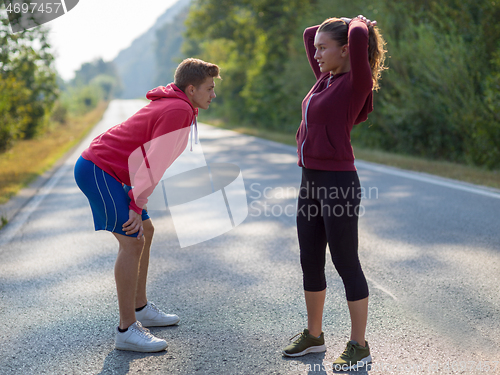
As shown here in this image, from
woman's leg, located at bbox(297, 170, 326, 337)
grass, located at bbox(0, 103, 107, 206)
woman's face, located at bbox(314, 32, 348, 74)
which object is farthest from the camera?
grass, located at bbox(0, 103, 107, 206)

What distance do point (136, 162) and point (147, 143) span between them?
0.47 ft

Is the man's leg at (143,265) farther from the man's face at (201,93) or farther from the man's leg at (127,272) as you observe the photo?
the man's face at (201,93)

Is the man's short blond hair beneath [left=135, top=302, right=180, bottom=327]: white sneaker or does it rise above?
above

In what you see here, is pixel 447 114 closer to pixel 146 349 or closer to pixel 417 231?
pixel 417 231

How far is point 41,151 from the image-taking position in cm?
1709

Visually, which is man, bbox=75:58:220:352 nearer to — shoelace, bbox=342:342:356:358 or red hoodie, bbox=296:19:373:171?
red hoodie, bbox=296:19:373:171

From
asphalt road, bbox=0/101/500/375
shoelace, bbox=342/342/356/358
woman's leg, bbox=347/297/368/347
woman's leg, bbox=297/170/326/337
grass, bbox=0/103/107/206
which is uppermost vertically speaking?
woman's leg, bbox=297/170/326/337

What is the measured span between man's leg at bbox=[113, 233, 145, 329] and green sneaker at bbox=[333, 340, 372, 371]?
131 cm

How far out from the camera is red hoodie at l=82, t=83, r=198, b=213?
9.00 feet

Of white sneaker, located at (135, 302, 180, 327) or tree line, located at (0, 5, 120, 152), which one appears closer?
white sneaker, located at (135, 302, 180, 327)

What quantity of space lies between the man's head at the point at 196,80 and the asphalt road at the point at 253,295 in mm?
1570

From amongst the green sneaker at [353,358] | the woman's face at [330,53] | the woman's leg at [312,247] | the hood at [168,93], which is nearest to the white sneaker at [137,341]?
the woman's leg at [312,247]

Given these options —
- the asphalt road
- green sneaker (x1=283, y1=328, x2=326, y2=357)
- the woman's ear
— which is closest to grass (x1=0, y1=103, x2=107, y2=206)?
the asphalt road

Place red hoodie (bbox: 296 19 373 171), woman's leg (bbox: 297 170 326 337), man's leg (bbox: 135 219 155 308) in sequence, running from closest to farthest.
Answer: red hoodie (bbox: 296 19 373 171)
woman's leg (bbox: 297 170 326 337)
man's leg (bbox: 135 219 155 308)
